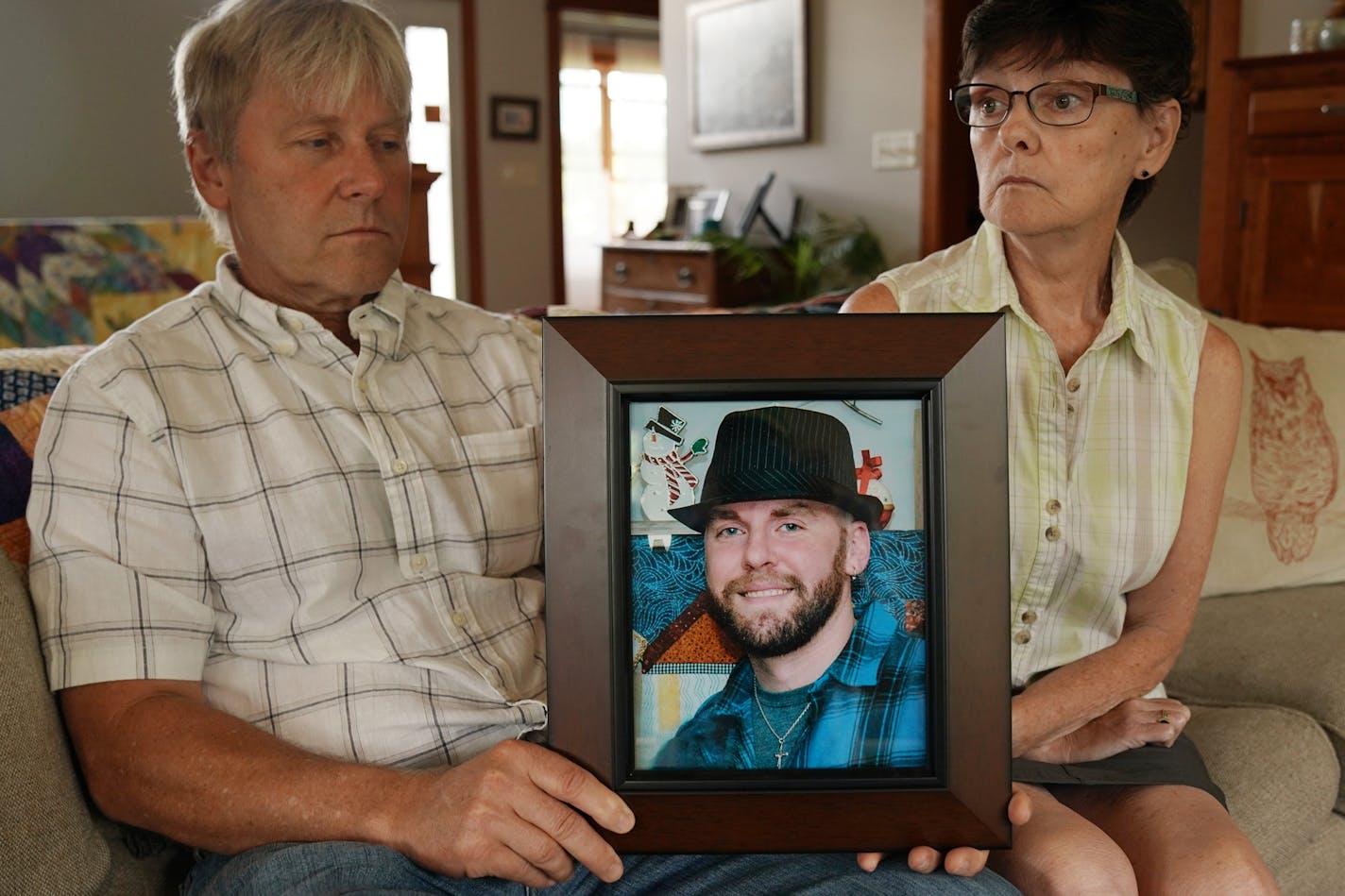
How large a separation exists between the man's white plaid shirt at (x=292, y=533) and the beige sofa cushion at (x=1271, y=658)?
1.09 metres

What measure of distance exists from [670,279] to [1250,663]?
3873 millimetres

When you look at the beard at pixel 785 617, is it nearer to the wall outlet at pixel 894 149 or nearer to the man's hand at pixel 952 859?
the man's hand at pixel 952 859

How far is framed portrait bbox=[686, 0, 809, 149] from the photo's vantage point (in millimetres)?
5273

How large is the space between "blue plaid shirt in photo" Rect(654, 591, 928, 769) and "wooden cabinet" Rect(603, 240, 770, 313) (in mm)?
4317

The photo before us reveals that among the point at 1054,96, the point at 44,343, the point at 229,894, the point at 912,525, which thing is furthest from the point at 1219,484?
the point at 44,343

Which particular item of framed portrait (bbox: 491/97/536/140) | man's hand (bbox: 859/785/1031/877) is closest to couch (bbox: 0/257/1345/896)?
man's hand (bbox: 859/785/1031/877)

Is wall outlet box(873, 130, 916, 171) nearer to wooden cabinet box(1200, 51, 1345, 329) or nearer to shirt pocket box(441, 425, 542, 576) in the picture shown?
wooden cabinet box(1200, 51, 1345, 329)

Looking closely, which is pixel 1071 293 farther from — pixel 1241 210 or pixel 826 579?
pixel 1241 210

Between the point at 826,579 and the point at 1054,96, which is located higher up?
the point at 1054,96

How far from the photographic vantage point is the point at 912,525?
2.87 ft

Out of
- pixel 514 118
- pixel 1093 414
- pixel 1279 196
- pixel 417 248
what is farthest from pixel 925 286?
pixel 514 118

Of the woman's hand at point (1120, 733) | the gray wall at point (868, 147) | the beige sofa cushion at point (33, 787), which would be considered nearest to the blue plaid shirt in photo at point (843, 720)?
the woman's hand at point (1120, 733)

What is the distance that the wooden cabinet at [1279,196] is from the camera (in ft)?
11.3

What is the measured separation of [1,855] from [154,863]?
0.22 meters
